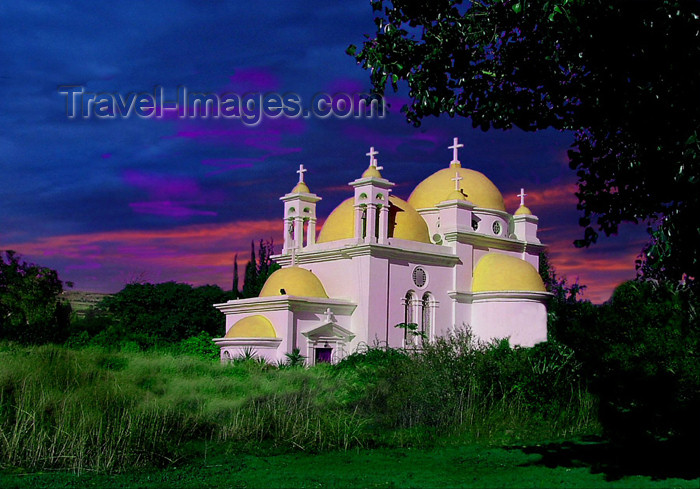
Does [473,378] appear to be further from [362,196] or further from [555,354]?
[362,196]

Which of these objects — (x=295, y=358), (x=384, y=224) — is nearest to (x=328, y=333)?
(x=295, y=358)

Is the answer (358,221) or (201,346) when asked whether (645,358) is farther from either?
(201,346)

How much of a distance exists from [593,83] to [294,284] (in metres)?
21.6

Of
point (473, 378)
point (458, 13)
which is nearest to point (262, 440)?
point (473, 378)

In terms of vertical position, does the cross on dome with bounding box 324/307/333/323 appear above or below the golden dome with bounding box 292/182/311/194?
below

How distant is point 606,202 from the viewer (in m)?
11.9

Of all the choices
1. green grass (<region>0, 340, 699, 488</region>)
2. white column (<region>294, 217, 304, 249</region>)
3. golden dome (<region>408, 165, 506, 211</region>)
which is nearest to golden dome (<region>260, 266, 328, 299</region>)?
white column (<region>294, 217, 304, 249</region>)

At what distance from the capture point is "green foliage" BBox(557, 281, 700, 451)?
1289cm

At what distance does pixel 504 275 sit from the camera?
34.3m

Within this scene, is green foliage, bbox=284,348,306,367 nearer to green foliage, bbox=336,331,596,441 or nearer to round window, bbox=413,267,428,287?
round window, bbox=413,267,428,287

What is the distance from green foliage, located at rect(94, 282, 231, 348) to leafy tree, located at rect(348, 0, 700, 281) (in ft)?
99.4

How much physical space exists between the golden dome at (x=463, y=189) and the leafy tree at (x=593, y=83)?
80.0 ft

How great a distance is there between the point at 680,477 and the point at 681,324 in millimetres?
2972

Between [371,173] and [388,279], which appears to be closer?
[388,279]
